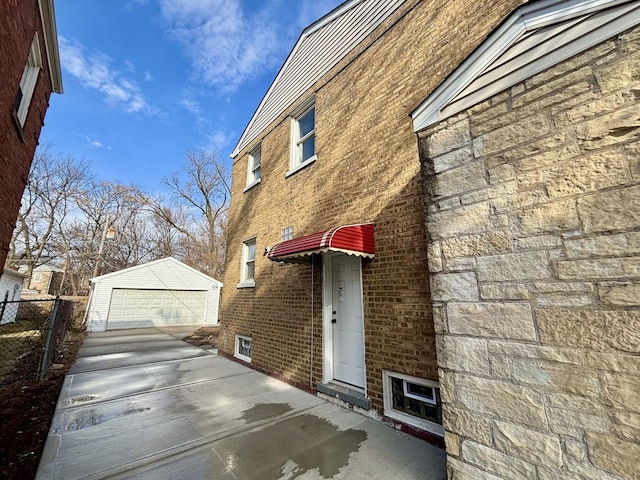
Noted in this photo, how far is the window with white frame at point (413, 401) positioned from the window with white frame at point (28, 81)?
7.75 metres

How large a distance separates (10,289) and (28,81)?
17412 millimetres

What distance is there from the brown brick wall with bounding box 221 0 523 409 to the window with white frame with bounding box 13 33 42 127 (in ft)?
15.8

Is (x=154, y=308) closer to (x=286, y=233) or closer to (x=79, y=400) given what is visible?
(x=79, y=400)

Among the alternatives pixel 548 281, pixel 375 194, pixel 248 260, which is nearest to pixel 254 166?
pixel 248 260

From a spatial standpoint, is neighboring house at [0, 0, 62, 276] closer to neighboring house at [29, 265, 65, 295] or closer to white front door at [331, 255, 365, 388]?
white front door at [331, 255, 365, 388]

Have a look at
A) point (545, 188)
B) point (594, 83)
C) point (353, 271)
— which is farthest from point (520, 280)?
point (353, 271)

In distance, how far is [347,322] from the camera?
4.69 metres

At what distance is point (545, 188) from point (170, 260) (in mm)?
18481

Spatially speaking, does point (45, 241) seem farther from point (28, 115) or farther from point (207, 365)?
point (207, 365)

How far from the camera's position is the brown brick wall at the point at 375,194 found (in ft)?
12.0

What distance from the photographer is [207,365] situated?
6824 mm

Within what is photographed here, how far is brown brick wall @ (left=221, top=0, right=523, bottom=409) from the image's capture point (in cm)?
367

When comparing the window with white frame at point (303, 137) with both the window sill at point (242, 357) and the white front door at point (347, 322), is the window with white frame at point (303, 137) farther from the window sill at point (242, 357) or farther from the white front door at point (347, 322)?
the window sill at point (242, 357)

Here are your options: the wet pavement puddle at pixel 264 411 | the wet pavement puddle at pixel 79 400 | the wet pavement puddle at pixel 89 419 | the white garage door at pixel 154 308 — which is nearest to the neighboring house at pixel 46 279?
the white garage door at pixel 154 308
